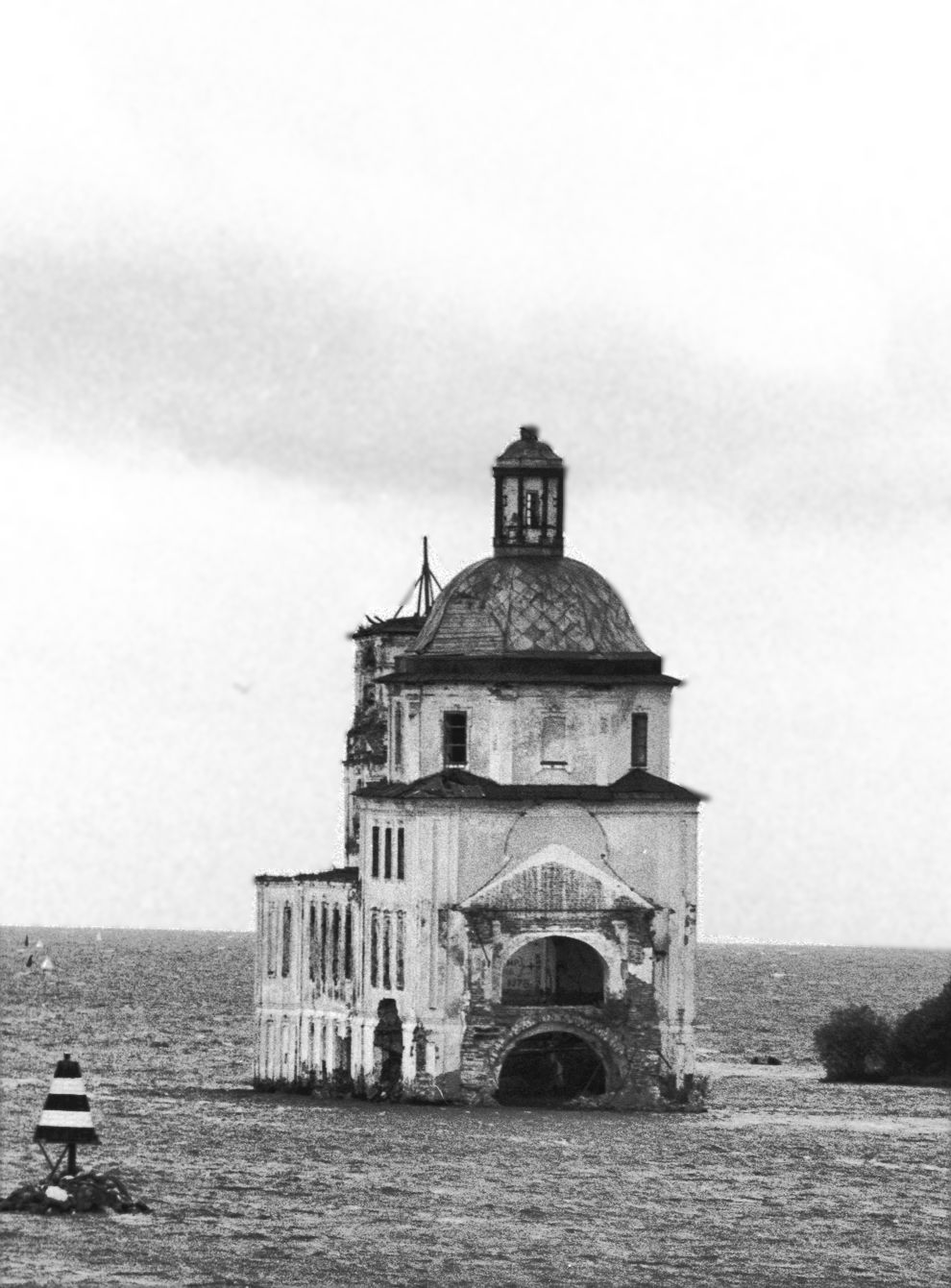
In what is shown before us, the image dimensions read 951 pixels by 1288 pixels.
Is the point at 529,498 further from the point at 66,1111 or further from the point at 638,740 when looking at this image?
the point at 66,1111

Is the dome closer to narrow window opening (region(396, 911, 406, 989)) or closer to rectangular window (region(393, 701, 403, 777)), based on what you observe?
rectangular window (region(393, 701, 403, 777))

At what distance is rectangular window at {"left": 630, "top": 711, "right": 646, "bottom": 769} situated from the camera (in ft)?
338

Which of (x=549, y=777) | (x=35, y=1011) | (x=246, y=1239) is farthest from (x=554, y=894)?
(x=35, y=1011)

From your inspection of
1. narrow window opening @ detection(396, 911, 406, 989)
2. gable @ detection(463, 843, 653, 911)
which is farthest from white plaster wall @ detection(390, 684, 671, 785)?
narrow window opening @ detection(396, 911, 406, 989)

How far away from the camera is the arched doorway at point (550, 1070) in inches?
4045

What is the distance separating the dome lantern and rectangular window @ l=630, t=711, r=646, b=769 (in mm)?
4670

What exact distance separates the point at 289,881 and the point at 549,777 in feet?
33.6

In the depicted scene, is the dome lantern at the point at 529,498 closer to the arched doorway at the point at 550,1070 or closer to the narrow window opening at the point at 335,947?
the narrow window opening at the point at 335,947

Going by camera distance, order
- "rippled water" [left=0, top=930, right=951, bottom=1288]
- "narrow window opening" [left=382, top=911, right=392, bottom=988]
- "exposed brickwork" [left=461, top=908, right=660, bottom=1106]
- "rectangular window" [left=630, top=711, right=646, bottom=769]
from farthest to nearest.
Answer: "rectangular window" [left=630, top=711, right=646, bottom=769], "narrow window opening" [left=382, top=911, right=392, bottom=988], "exposed brickwork" [left=461, top=908, right=660, bottom=1106], "rippled water" [left=0, top=930, right=951, bottom=1288]

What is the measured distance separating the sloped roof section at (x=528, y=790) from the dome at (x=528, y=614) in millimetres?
3001

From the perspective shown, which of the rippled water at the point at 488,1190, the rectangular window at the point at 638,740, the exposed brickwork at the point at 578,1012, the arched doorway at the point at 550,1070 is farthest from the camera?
the rectangular window at the point at 638,740

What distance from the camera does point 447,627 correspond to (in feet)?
339

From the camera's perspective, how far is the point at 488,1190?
83.6 m

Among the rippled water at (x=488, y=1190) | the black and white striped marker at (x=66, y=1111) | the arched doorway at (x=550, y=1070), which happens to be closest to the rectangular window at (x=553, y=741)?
the arched doorway at (x=550, y=1070)
